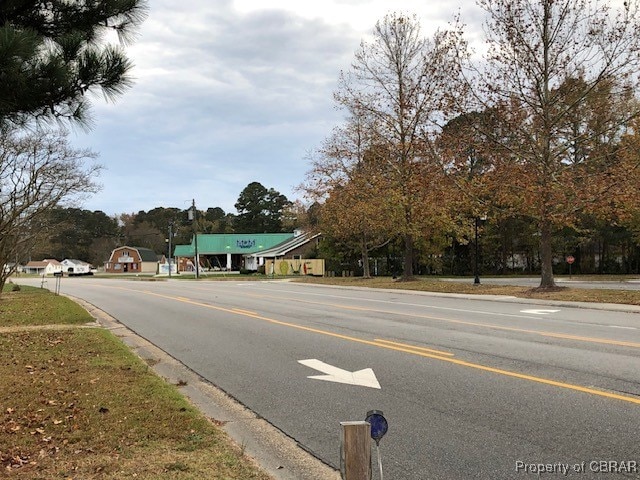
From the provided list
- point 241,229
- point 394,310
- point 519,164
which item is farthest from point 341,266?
point 241,229

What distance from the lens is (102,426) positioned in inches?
219

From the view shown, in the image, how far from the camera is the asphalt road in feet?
15.9

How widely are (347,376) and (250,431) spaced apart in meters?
2.49

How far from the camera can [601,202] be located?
811 inches

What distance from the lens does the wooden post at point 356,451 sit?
3119 mm

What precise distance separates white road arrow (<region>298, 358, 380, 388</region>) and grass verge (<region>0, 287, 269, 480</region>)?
2198mm

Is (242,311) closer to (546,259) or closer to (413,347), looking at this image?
(413,347)

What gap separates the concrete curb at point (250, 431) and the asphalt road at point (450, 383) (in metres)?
0.16

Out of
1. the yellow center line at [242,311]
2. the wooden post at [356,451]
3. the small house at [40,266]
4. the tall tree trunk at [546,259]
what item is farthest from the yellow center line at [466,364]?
the small house at [40,266]

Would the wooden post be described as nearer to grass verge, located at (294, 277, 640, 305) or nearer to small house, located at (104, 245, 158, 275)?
grass verge, located at (294, 277, 640, 305)

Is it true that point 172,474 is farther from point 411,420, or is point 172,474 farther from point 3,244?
point 3,244

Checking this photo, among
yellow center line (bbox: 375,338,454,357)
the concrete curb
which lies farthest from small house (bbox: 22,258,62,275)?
the concrete curb

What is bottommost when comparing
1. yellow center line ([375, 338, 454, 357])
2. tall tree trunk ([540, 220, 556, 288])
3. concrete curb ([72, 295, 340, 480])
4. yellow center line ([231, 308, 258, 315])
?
concrete curb ([72, 295, 340, 480])

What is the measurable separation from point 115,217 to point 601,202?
12589 centimetres
